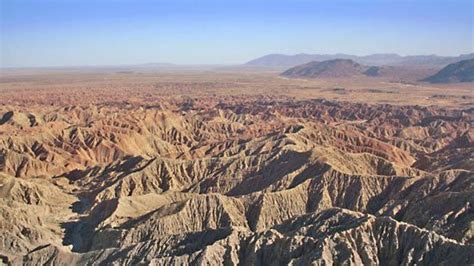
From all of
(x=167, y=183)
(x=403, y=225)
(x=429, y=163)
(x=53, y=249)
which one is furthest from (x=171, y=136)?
(x=403, y=225)

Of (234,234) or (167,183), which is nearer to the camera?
(234,234)

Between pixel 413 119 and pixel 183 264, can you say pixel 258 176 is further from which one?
pixel 413 119

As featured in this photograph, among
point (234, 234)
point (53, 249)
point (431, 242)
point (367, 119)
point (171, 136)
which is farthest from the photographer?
point (367, 119)

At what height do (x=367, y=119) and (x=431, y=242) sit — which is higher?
(x=431, y=242)

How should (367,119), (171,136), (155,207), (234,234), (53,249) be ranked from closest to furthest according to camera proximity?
(234,234)
(53,249)
(155,207)
(171,136)
(367,119)
